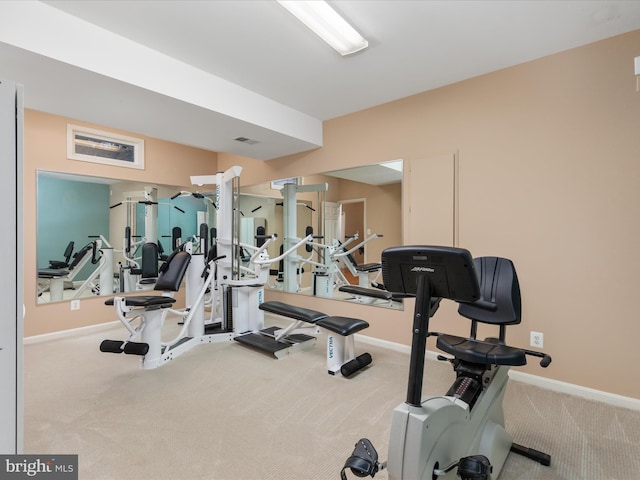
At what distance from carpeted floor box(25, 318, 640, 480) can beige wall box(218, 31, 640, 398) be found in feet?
1.53

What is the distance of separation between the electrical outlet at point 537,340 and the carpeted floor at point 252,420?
0.32 meters

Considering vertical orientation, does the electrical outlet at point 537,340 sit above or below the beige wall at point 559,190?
below

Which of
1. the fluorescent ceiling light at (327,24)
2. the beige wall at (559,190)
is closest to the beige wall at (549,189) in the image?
the beige wall at (559,190)

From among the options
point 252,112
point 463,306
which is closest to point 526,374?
point 463,306

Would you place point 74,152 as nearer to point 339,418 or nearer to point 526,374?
point 339,418

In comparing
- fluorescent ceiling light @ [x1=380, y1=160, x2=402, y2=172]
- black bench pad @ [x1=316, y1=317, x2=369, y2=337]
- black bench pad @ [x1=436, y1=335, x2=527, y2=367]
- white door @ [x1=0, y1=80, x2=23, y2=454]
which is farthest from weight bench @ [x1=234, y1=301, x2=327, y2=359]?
white door @ [x1=0, y1=80, x2=23, y2=454]

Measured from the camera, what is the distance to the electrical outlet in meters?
2.46

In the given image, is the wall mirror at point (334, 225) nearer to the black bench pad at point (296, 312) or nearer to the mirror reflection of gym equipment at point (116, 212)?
the mirror reflection of gym equipment at point (116, 212)

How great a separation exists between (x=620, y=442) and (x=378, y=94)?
3107mm

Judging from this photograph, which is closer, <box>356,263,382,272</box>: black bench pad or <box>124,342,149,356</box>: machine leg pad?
<box>124,342,149,356</box>: machine leg pad

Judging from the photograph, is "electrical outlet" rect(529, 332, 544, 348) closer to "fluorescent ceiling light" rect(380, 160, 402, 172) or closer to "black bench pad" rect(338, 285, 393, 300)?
"black bench pad" rect(338, 285, 393, 300)

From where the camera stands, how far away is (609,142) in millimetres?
2207

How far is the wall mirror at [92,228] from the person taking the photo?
3568mm

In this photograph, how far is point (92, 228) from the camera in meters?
3.95
